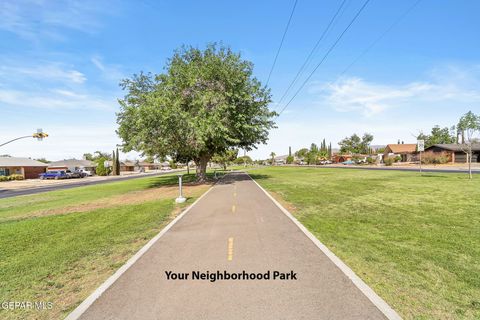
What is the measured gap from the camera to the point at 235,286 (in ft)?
13.5

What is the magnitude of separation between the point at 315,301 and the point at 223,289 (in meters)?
1.37

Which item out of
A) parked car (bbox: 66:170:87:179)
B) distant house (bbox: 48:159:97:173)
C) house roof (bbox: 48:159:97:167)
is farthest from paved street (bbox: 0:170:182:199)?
house roof (bbox: 48:159:97:167)

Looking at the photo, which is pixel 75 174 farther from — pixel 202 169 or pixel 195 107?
pixel 195 107

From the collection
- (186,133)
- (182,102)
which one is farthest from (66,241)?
(182,102)

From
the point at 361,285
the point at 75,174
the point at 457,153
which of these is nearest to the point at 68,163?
the point at 75,174

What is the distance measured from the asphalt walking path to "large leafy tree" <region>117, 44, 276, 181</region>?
1414 cm

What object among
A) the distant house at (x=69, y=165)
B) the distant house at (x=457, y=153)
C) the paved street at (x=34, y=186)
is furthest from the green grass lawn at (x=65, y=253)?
the distant house at (x=69, y=165)

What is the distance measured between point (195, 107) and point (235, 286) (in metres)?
19.1

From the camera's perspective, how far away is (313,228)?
25.2ft

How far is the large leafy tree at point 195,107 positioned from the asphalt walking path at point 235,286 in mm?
14138

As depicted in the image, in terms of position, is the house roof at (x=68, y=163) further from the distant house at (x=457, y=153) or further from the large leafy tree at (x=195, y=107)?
the distant house at (x=457, y=153)

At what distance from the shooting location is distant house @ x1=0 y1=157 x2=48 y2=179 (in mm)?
54469

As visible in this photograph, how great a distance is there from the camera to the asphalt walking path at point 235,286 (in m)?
3.42

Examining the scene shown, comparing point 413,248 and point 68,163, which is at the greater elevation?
point 68,163
